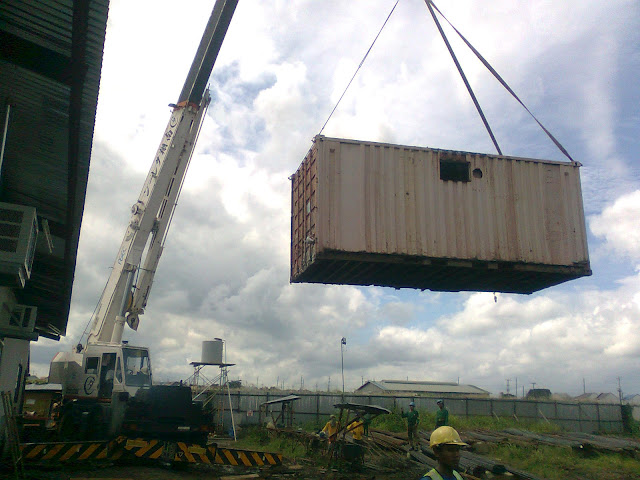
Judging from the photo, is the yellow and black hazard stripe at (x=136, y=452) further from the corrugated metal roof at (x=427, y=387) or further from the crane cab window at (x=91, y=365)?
the corrugated metal roof at (x=427, y=387)

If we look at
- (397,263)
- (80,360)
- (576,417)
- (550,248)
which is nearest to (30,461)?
(80,360)

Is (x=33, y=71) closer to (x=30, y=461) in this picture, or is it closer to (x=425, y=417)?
(x=30, y=461)

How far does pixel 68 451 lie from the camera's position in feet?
36.3

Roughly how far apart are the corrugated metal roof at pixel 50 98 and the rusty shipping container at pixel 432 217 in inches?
168

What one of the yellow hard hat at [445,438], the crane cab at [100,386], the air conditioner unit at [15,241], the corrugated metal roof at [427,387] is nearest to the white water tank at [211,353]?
the crane cab at [100,386]

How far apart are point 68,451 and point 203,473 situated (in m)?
2.87

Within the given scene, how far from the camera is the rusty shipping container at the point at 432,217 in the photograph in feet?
33.9

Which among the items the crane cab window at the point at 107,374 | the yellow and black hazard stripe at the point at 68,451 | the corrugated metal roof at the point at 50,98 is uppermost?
the corrugated metal roof at the point at 50,98

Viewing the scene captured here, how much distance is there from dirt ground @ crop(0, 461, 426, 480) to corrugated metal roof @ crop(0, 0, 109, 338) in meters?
4.65

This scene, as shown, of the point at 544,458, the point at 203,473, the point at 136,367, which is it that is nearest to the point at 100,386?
the point at 136,367

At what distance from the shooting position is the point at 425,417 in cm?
2425

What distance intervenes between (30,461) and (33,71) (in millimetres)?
8381

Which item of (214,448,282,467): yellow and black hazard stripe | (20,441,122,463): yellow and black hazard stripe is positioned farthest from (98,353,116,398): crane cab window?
(214,448,282,467): yellow and black hazard stripe

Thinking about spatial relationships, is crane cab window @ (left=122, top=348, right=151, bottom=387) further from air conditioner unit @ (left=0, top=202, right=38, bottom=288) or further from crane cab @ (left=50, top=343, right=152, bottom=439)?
air conditioner unit @ (left=0, top=202, right=38, bottom=288)
